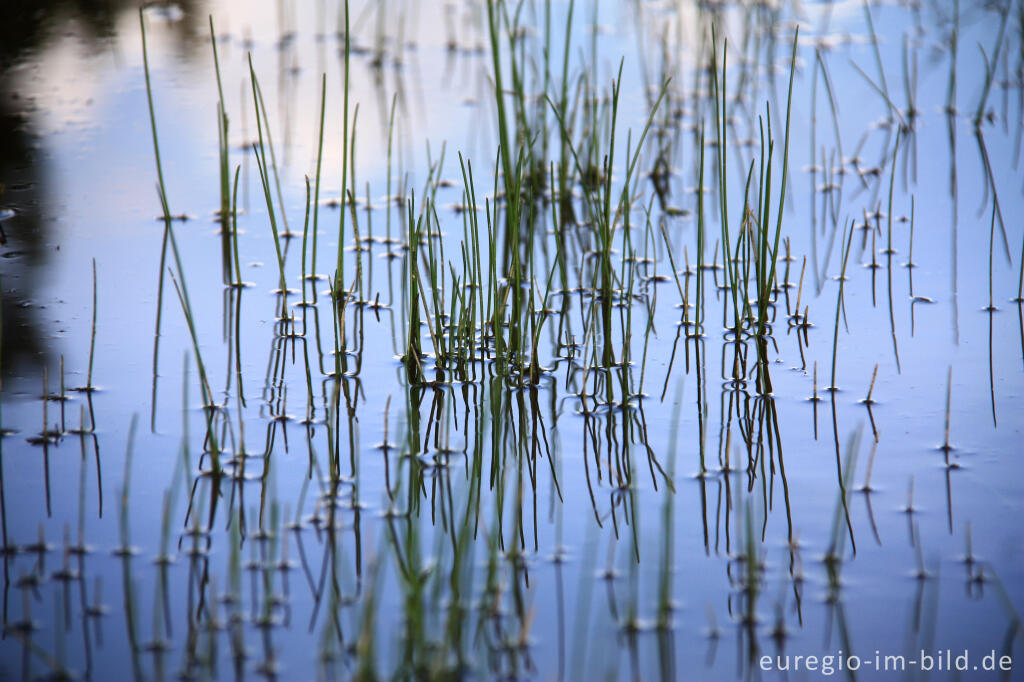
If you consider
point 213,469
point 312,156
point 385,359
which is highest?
point 312,156

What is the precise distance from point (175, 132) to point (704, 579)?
7.11 feet

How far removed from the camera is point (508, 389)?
1848mm

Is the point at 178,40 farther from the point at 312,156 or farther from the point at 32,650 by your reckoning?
the point at 32,650

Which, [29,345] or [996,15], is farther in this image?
[996,15]

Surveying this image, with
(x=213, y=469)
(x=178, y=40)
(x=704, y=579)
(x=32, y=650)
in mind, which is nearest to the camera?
(x=32, y=650)

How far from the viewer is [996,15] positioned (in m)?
3.68

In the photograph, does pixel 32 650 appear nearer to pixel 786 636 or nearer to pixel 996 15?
pixel 786 636

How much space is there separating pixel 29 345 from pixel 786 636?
1460mm

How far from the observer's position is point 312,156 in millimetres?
2824

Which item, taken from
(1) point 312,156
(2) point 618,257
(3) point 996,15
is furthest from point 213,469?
(3) point 996,15

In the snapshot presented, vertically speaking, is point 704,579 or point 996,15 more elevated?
point 996,15

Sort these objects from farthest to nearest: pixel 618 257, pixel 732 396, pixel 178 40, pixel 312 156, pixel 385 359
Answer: pixel 178 40, pixel 312 156, pixel 618 257, pixel 385 359, pixel 732 396

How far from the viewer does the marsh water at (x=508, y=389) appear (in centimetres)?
129

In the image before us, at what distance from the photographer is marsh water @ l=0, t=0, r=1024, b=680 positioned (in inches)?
50.9
